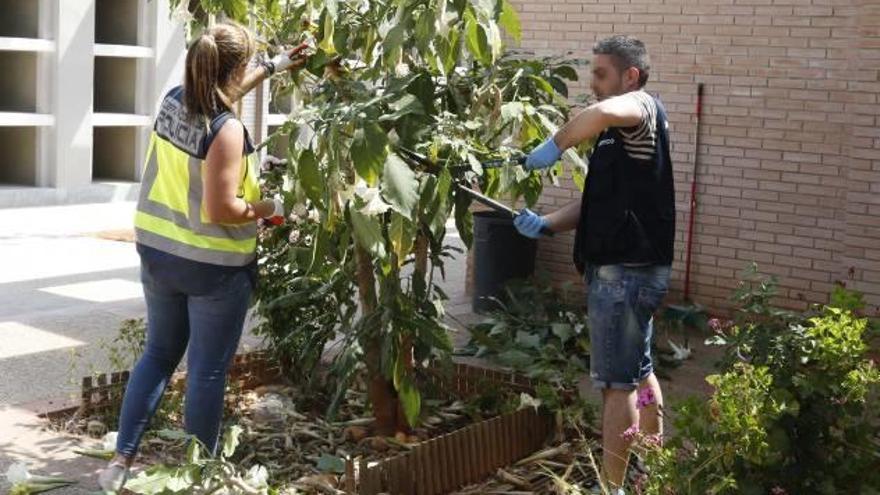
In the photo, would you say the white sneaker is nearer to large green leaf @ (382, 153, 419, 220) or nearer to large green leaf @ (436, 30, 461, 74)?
large green leaf @ (382, 153, 419, 220)

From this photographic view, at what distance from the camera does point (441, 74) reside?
5.54 metres

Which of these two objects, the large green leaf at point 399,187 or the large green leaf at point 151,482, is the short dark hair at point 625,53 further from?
the large green leaf at point 151,482

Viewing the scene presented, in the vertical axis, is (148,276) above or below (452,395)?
above

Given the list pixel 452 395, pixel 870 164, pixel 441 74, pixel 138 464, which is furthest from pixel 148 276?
pixel 870 164

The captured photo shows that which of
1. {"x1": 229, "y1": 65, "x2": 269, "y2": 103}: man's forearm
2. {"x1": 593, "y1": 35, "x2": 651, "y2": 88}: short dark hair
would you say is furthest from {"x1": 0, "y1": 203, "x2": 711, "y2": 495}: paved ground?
{"x1": 593, "y1": 35, "x2": 651, "y2": 88}: short dark hair

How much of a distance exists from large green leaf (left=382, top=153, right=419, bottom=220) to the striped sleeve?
78 centimetres

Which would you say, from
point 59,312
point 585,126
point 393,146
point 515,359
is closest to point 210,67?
point 393,146

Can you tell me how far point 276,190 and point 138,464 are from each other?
1709mm

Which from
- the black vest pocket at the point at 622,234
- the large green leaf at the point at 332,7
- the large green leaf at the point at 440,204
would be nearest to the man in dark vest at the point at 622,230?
the black vest pocket at the point at 622,234

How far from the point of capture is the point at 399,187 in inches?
183

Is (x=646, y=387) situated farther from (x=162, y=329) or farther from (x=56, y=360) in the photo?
(x=56, y=360)

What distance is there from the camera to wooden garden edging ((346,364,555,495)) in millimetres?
4809

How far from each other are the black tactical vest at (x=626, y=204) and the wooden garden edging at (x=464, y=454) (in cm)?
97

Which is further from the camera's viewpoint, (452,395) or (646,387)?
(452,395)
